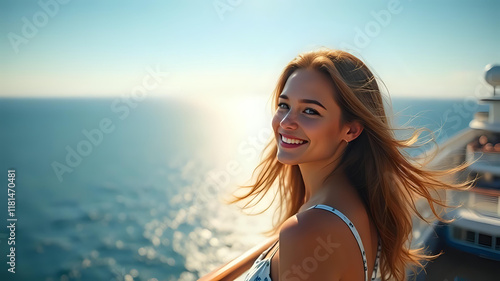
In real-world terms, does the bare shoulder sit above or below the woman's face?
below

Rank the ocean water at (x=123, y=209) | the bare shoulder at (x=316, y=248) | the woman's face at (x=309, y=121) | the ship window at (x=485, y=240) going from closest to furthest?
the bare shoulder at (x=316, y=248)
the woman's face at (x=309, y=121)
the ship window at (x=485, y=240)
the ocean water at (x=123, y=209)

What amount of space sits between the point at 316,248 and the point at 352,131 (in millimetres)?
471

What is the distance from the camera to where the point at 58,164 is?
42.9 metres

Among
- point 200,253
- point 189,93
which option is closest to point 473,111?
point 200,253

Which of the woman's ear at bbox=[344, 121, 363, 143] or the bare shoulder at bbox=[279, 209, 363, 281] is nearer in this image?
the bare shoulder at bbox=[279, 209, 363, 281]

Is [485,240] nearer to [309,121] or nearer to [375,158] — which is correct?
[375,158]

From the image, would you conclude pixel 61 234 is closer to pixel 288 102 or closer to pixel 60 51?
pixel 288 102

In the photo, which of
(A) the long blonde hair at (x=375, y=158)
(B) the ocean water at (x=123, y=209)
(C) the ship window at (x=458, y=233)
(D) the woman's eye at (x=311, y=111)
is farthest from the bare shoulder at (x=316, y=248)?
(B) the ocean water at (x=123, y=209)

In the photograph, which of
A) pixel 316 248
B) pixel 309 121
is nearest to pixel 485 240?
pixel 309 121

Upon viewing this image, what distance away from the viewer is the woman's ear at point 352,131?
3.94 feet

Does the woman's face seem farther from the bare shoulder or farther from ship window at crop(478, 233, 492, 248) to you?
ship window at crop(478, 233, 492, 248)

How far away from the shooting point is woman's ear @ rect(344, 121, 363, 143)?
3.94ft

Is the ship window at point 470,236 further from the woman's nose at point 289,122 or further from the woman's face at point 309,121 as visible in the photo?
the woman's nose at point 289,122

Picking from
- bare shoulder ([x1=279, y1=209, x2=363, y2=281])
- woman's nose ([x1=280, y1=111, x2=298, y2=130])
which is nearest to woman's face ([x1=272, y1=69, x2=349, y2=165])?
woman's nose ([x1=280, y1=111, x2=298, y2=130])
